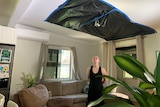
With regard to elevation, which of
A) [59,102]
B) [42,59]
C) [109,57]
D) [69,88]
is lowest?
[59,102]

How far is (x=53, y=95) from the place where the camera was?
415 centimetres

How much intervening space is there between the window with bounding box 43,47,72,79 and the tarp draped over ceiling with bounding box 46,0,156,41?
5.23 feet

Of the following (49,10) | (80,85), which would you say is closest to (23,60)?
(80,85)

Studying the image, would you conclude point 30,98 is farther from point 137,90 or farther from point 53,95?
point 137,90

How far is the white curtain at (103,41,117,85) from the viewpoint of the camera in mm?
4727

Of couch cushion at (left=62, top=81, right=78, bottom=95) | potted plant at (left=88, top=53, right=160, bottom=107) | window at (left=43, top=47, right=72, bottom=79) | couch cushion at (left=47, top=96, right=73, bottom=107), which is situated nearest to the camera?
potted plant at (left=88, top=53, right=160, bottom=107)

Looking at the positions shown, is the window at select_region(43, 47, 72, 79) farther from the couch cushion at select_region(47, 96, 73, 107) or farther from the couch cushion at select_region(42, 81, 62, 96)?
the couch cushion at select_region(47, 96, 73, 107)

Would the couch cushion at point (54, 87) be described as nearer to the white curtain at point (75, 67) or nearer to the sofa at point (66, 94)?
the sofa at point (66, 94)

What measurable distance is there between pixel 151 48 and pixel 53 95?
10.1 feet

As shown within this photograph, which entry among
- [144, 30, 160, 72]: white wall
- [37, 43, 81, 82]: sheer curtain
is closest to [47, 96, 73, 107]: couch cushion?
[37, 43, 81, 82]: sheer curtain

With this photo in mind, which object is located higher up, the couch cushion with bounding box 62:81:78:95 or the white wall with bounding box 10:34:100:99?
the white wall with bounding box 10:34:100:99

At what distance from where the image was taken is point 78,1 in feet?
8.18

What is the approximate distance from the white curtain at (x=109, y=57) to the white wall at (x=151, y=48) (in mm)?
1063

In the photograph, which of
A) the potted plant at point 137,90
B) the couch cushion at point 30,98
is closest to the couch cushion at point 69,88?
the couch cushion at point 30,98
